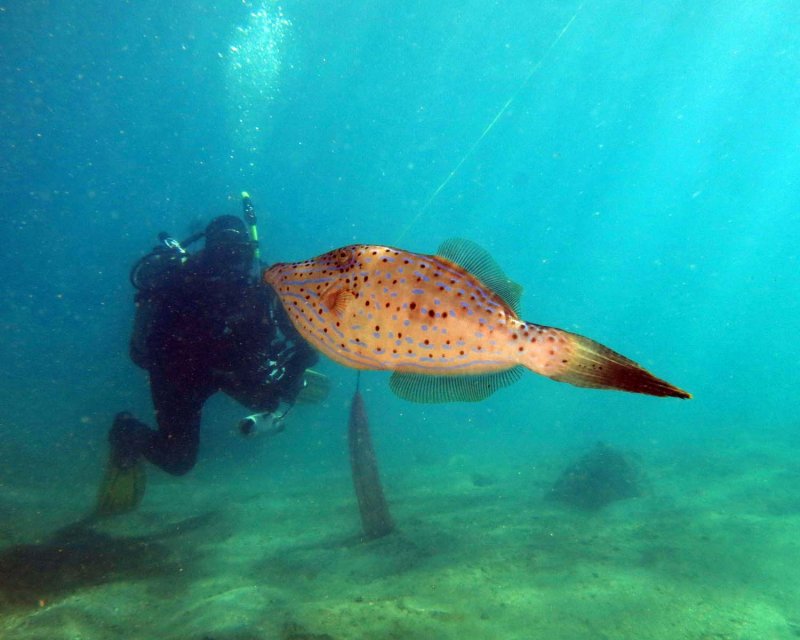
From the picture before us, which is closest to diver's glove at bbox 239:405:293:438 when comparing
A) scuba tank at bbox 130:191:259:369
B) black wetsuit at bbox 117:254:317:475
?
black wetsuit at bbox 117:254:317:475

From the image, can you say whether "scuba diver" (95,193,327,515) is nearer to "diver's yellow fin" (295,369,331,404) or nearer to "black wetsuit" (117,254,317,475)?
"black wetsuit" (117,254,317,475)

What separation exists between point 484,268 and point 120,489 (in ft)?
27.0

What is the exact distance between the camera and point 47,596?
4648 millimetres

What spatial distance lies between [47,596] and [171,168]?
12915 cm

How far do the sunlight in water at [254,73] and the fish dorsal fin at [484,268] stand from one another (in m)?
76.9

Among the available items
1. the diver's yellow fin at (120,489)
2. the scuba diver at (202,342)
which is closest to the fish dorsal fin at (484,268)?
the scuba diver at (202,342)

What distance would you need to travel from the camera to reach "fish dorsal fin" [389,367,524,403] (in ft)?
5.52

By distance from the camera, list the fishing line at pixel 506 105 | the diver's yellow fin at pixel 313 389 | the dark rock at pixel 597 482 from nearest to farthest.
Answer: the diver's yellow fin at pixel 313 389
the dark rock at pixel 597 482
the fishing line at pixel 506 105

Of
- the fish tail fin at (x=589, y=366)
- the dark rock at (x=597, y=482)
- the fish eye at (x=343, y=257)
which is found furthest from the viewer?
the dark rock at (x=597, y=482)

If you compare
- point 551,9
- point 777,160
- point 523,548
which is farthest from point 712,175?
point 523,548

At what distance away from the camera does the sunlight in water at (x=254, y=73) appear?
7300 cm

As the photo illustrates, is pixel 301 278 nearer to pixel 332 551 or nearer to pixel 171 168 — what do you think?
pixel 332 551

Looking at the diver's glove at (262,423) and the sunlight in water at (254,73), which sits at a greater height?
the sunlight in water at (254,73)

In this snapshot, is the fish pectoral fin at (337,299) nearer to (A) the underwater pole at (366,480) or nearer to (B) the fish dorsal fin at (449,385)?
(B) the fish dorsal fin at (449,385)
